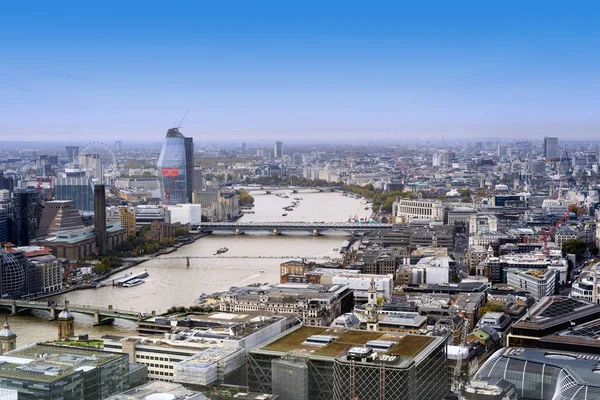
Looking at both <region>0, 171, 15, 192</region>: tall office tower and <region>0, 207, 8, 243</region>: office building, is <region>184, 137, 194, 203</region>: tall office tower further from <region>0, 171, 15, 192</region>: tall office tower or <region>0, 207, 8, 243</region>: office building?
<region>0, 207, 8, 243</region>: office building

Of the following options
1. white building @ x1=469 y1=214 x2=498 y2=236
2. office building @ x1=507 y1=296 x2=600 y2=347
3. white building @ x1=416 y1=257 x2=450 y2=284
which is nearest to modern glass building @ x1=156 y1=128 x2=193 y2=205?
white building @ x1=469 y1=214 x2=498 y2=236

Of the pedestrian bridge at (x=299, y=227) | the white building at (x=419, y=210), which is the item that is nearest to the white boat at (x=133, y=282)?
the pedestrian bridge at (x=299, y=227)

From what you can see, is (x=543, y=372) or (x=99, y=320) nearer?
(x=543, y=372)

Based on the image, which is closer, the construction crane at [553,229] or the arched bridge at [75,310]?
the arched bridge at [75,310]

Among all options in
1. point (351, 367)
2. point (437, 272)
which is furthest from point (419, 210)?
point (351, 367)

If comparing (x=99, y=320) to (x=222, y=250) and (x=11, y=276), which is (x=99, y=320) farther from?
(x=222, y=250)

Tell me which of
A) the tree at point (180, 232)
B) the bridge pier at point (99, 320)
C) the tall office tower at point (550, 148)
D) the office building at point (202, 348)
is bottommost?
the bridge pier at point (99, 320)

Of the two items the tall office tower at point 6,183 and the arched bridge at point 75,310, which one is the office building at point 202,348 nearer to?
the arched bridge at point 75,310
